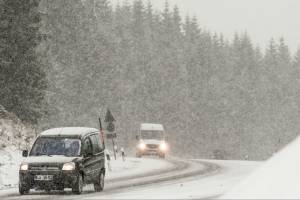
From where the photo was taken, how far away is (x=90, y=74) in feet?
287

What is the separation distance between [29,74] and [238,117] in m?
94.3

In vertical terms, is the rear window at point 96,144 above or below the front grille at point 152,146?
Answer: below

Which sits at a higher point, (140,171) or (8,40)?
(8,40)

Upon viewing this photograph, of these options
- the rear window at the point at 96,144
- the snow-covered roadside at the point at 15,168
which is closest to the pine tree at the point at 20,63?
the snow-covered roadside at the point at 15,168

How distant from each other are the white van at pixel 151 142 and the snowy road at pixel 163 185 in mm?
16471

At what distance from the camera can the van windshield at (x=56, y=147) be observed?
21184 mm

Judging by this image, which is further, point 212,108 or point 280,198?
point 212,108

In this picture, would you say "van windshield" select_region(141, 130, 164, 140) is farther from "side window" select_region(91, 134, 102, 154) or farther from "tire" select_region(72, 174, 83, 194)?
"tire" select_region(72, 174, 83, 194)

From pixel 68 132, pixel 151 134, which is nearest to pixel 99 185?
pixel 68 132

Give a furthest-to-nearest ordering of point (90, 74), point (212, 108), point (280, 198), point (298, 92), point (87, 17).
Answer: point (298, 92)
point (212, 108)
point (87, 17)
point (90, 74)
point (280, 198)

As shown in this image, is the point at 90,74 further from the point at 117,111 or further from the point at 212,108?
the point at 212,108

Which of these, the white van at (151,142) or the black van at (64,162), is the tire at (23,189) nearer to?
the black van at (64,162)

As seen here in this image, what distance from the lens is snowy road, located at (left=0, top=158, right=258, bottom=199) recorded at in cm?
1981

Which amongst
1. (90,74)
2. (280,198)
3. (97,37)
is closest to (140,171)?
(280,198)
